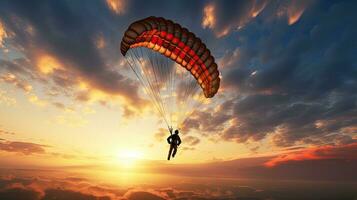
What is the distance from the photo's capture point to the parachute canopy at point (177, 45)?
14.7 meters

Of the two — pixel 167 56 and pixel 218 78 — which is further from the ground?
pixel 167 56

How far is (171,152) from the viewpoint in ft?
59.2

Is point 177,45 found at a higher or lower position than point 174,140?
higher

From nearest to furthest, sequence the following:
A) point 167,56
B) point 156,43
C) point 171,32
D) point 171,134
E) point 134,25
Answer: point 134,25 < point 171,32 < point 171,134 < point 156,43 < point 167,56

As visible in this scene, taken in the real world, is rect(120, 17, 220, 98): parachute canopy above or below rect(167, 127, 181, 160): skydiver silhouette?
above

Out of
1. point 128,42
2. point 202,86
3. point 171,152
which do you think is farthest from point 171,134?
point 128,42

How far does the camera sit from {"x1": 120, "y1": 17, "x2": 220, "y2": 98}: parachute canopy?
578 inches

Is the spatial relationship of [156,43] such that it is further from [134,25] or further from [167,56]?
[134,25]

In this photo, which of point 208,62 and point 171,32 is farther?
point 208,62

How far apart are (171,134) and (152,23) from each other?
8.04 metres

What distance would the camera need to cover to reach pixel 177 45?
18.2m

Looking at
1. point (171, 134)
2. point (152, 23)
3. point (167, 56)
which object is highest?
point (167, 56)

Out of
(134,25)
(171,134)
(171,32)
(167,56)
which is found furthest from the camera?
(167,56)

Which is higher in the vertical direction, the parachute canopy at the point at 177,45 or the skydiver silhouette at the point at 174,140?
the parachute canopy at the point at 177,45
